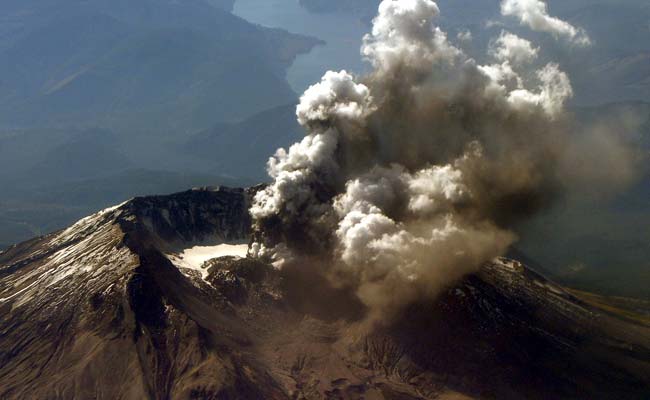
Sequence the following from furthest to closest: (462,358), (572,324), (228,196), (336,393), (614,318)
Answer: (228,196), (614,318), (572,324), (462,358), (336,393)

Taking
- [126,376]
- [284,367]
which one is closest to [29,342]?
[126,376]

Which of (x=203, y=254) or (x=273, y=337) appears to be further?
(x=203, y=254)

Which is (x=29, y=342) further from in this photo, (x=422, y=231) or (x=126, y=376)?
(x=422, y=231)

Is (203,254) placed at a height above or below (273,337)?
above

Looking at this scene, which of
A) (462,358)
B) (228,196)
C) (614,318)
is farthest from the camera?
(228,196)

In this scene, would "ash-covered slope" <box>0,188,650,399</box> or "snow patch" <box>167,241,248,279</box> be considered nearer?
"ash-covered slope" <box>0,188,650,399</box>

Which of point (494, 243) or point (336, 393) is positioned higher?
point (494, 243)

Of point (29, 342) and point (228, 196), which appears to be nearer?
point (29, 342)

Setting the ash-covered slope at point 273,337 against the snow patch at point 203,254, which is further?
the snow patch at point 203,254
